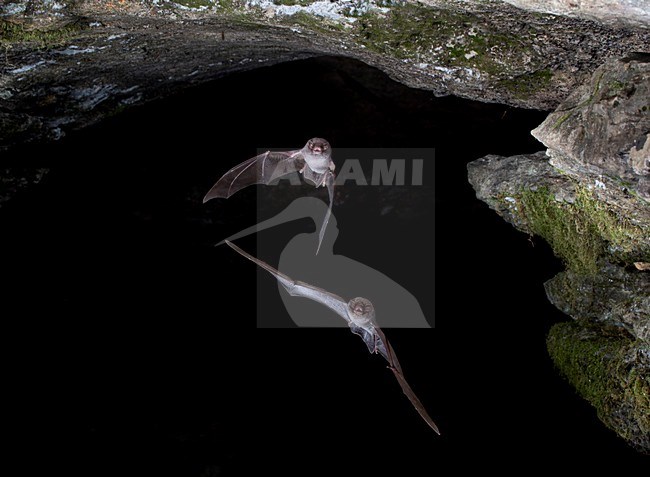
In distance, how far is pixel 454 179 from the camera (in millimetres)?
3373

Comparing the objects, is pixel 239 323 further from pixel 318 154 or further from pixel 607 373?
pixel 607 373

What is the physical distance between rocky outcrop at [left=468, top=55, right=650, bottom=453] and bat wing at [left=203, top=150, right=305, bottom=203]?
0.92 metres

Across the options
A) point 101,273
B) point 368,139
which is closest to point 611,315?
point 368,139

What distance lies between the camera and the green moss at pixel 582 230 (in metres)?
2.06

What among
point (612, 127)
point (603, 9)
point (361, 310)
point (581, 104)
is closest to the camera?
point (603, 9)

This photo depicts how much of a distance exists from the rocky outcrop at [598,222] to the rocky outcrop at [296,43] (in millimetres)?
286

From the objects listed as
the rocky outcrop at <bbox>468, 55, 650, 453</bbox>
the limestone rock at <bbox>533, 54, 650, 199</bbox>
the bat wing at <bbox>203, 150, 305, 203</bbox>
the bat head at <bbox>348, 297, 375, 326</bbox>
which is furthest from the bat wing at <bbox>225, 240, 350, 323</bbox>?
the limestone rock at <bbox>533, 54, 650, 199</bbox>

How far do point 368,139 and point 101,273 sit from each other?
1866 millimetres

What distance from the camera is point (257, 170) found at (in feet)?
9.05

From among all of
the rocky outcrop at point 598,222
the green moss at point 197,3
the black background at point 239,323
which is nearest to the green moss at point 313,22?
the green moss at point 197,3

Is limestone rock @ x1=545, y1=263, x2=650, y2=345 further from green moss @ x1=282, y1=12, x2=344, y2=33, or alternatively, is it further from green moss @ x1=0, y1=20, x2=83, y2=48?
green moss @ x1=0, y1=20, x2=83, y2=48

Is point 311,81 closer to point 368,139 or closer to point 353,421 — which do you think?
point 368,139

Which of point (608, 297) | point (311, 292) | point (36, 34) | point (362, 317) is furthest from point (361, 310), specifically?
point (36, 34)

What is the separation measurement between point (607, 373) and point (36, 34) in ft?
8.79
